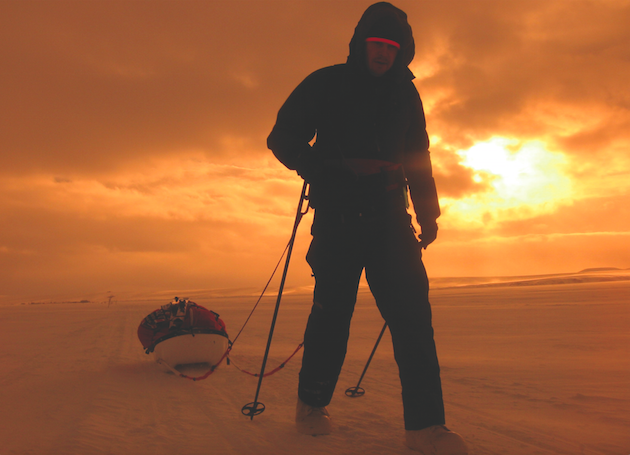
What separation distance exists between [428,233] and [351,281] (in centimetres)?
67

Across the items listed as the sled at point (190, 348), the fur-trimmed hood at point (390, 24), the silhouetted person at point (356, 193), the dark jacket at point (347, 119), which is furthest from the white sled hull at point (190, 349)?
the fur-trimmed hood at point (390, 24)

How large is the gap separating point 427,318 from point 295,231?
3.58 ft

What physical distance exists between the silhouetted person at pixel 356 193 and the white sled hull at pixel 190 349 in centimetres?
229

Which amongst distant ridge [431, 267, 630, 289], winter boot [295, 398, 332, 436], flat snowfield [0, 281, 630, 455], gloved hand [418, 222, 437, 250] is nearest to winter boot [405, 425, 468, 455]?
flat snowfield [0, 281, 630, 455]

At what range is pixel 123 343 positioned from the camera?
7.25m

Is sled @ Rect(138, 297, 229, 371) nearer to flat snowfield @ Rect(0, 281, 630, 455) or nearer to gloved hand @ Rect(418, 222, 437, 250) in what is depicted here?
flat snowfield @ Rect(0, 281, 630, 455)

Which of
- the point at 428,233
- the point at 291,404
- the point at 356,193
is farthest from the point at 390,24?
the point at 291,404

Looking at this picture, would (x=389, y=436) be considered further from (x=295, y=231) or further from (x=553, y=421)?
(x=295, y=231)

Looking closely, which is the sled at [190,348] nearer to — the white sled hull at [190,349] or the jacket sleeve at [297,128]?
the white sled hull at [190,349]

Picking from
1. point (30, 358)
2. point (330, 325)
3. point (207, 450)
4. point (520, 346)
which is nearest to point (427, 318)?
point (330, 325)

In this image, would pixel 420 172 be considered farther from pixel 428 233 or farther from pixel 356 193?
pixel 356 193

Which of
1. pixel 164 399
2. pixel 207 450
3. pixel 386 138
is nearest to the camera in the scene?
pixel 207 450

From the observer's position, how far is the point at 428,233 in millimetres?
2850

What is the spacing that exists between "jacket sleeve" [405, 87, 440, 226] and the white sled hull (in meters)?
2.89
